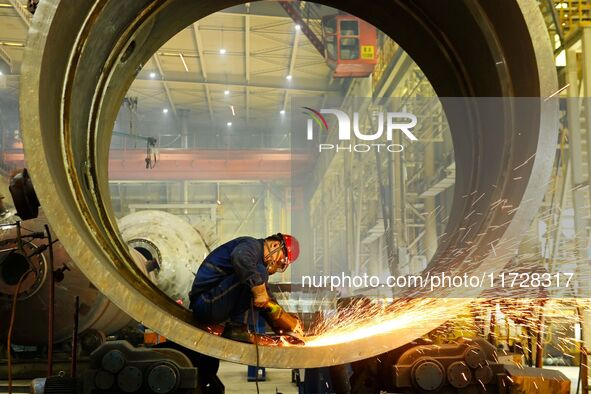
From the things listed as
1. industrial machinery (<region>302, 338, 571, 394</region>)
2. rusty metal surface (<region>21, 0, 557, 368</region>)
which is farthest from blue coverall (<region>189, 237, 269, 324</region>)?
industrial machinery (<region>302, 338, 571, 394</region>)

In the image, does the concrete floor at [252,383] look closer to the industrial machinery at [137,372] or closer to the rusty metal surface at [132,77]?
the rusty metal surface at [132,77]

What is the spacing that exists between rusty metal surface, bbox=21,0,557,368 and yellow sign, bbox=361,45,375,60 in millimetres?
6978

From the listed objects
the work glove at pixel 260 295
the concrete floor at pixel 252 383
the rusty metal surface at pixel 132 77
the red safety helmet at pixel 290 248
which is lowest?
the concrete floor at pixel 252 383

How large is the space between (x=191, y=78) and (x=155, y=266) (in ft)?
28.7

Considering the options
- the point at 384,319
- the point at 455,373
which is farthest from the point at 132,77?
the point at 455,373

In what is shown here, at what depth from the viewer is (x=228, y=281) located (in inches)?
130

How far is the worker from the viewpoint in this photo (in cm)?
311

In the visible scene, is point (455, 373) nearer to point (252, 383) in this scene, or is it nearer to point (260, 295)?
point (260, 295)

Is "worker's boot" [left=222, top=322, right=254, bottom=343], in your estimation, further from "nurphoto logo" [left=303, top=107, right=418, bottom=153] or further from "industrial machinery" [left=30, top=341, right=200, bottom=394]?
"nurphoto logo" [left=303, top=107, right=418, bottom=153]

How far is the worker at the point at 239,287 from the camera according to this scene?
3.11m

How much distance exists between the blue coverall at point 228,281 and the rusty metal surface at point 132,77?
12cm

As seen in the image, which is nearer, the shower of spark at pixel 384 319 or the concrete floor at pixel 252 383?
the shower of spark at pixel 384 319

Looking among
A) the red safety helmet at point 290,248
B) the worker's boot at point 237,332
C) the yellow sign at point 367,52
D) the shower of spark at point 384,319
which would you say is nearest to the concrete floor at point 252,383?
the red safety helmet at point 290,248

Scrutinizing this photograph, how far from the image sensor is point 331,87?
1485 centimetres
